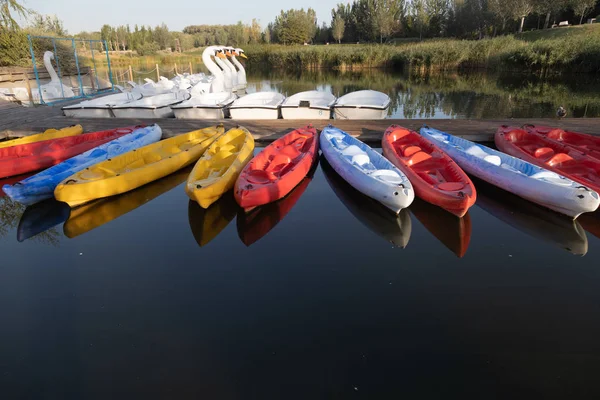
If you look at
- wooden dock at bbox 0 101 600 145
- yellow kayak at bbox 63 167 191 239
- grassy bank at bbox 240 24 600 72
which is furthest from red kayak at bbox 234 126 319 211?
grassy bank at bbox 240 24 600 72

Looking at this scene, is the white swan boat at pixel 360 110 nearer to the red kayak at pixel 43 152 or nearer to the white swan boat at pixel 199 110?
the white swan boat at pixel 199 110

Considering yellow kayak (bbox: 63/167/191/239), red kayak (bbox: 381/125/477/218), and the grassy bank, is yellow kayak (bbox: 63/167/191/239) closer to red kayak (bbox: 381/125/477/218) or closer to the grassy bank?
red kayak (bbox: 381/125/477/218)

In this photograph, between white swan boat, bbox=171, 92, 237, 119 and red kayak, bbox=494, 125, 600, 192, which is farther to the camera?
white swan boat, bbox=171, 92, 237, 119

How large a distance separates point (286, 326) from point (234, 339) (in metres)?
0.51

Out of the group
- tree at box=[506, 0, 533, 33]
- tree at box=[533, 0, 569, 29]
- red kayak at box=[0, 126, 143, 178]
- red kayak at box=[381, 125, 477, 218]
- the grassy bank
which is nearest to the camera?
red kayak at box=[381, 125, 477, 218]

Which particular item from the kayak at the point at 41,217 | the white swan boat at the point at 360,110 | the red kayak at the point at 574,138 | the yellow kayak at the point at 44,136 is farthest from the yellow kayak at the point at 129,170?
the red kayak at the point at 574,138

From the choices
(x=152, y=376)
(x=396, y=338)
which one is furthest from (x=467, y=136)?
(x=152, y=376)

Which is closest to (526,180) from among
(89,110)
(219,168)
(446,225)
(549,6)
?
(446,225)

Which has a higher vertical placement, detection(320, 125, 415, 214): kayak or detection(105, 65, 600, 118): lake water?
detection(105, 65, 600, 118): lake water

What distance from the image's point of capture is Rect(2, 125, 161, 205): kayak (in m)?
5.63

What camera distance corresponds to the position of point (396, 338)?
134 inches

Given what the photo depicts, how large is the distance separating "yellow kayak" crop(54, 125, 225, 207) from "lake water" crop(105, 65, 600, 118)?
8667 mm

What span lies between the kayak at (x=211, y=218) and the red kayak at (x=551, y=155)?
5.33 meters

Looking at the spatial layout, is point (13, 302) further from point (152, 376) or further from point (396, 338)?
point (396, 338)
